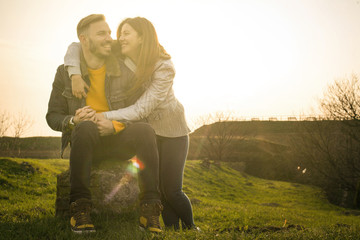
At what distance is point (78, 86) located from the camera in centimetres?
305

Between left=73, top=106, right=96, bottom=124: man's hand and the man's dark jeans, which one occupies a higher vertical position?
left=73, top=106, right=96, bottom=124: man's hand

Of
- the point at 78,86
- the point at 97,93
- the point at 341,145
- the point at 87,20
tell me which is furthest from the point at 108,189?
the point at 341,145

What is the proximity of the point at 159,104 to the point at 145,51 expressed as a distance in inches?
22.2

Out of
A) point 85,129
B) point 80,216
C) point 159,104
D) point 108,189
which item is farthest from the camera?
point 108,189

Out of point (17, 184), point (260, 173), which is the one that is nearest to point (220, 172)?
point (260, 173)

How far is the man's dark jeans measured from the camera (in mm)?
2670

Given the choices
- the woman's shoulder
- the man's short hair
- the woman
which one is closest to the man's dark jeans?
the woman

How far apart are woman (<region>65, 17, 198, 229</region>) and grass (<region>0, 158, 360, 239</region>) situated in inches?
19.2

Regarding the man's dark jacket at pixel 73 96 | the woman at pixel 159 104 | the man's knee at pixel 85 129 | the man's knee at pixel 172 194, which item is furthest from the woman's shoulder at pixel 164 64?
the man's knee at pixel 172 194

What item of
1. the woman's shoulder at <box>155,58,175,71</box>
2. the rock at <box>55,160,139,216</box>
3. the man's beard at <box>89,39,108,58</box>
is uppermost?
the man's beard at <box>89,39,108,58</box>

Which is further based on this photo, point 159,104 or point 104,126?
point 159,104

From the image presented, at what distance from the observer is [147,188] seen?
2.80 meters

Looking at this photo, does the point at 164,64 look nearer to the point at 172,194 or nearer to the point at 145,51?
the point at 145,51

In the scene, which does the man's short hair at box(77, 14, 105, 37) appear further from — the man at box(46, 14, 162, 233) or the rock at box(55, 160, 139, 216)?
the rock at box(55, 160, 139, 216)
